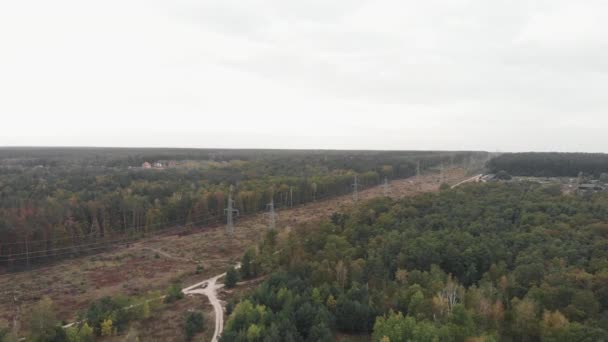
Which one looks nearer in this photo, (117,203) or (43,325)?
(43,325)

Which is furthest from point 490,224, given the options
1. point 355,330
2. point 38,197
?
point 38,197

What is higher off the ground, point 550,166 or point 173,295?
point 550,166

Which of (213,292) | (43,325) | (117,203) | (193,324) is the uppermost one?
(117,203)

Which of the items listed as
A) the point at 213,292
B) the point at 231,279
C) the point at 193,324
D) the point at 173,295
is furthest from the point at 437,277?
the point at 173,295

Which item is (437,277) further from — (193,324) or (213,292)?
(213,292)

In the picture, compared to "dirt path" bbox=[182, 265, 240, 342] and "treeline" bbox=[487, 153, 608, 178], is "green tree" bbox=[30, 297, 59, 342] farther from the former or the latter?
"treeline" bbox=[487, 153, 608, 178]

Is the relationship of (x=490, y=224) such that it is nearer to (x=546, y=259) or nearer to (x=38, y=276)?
(x=546, y=259)

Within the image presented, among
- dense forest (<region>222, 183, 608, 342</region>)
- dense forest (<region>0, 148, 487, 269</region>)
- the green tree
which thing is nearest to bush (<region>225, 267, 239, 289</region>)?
dense forest (<region>222, 183, 608, 342</region>)
